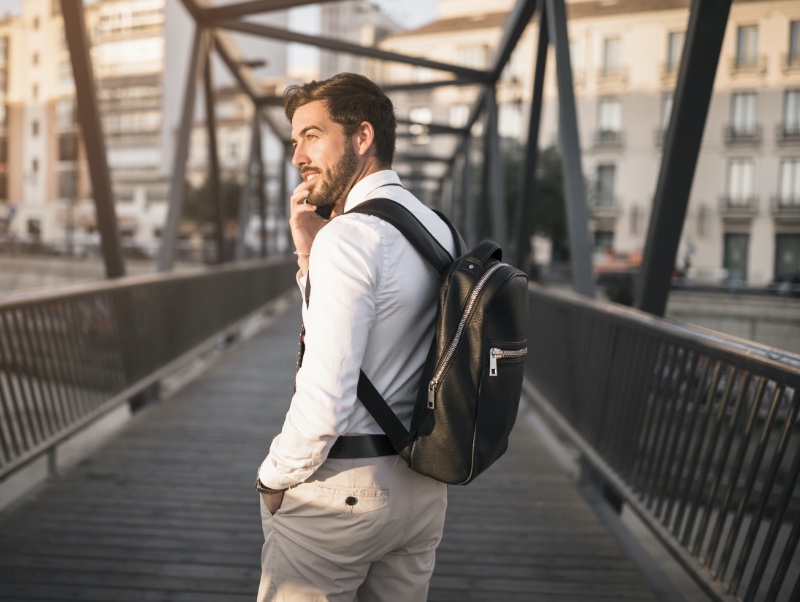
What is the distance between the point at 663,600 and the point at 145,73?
454 inches

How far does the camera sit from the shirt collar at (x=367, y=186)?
169cm

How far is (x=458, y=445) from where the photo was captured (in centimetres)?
158

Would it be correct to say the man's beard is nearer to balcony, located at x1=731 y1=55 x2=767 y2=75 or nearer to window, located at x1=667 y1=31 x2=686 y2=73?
balcony, located at x1=731 y1=55 x2=767 y2=75

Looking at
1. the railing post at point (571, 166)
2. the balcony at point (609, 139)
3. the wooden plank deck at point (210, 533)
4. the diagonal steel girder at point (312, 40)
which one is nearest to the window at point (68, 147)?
the diagonal steel girder at point (312, 40)

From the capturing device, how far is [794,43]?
3471 millimetres

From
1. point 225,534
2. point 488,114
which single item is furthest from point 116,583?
point 488,114

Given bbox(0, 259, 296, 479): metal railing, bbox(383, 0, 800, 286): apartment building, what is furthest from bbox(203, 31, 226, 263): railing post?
bbox(383, 0, 800, 286): apartment building

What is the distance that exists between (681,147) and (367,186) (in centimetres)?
251

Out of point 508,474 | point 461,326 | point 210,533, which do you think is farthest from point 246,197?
point 461,326

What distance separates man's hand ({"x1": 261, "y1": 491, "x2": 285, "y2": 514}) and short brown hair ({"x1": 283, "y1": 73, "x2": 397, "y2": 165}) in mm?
704

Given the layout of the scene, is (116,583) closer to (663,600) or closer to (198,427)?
(663,600)

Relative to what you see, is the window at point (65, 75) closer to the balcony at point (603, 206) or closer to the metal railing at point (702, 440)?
the balcony at point (603, 206)

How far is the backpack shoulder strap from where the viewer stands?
62.7 inches

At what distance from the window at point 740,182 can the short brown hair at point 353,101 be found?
2410mm
